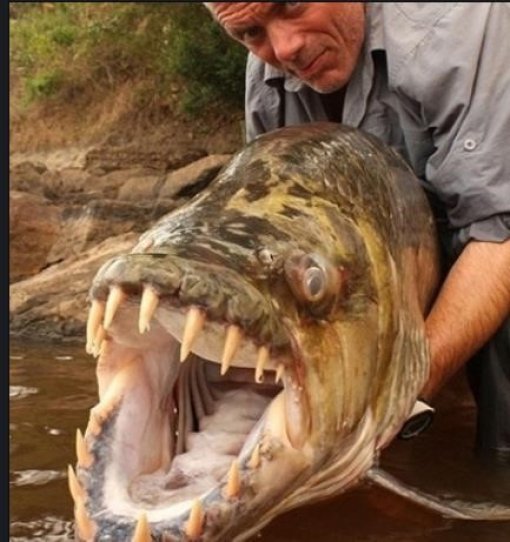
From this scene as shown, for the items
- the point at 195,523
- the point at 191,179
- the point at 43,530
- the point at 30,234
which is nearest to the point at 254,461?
the point at 195,523

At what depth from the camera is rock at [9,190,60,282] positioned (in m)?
11.0

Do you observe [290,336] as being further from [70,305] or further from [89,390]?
[70,305]

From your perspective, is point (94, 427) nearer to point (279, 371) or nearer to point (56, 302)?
point (279, 371)

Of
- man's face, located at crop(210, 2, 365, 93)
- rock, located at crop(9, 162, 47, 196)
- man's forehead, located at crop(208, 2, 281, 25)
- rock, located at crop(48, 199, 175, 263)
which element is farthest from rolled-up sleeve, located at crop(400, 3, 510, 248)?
rock, located at crop(9, 162, 47, 196)

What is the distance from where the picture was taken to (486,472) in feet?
11.2

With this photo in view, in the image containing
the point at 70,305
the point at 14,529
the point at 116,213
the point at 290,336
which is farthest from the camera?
the point at 116,213

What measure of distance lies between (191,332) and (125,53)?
13.1m

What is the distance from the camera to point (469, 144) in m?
3.38

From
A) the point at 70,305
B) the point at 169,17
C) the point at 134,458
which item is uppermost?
the point at 169,17

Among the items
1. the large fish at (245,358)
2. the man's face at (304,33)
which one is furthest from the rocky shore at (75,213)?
the large fish at (245,358)

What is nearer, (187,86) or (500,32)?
(500,32)

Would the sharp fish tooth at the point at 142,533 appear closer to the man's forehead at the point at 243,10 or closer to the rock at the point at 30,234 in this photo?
the man's forehead at the point at 243,10

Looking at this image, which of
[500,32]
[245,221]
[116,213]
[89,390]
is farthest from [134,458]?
[116,213]

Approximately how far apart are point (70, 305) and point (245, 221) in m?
5.10
